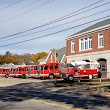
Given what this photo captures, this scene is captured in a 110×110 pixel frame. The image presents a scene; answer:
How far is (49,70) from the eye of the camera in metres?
45.4


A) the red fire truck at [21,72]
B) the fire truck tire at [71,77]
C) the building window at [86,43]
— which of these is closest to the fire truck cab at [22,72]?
the red fire truck at [21,72]

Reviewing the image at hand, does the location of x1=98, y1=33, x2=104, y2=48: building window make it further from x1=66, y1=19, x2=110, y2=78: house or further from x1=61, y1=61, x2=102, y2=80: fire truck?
x1=61, y1=61, x2=102, y2=80: fire truck

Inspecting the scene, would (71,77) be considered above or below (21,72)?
below

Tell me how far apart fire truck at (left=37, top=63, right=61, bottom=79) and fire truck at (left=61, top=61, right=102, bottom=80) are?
323cm

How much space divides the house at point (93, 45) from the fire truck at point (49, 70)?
6238 millimetres

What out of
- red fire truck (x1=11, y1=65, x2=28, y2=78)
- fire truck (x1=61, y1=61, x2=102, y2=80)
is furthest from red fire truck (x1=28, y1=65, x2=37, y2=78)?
fire truck (x1=61, y1=61, x2=102, y2=80)

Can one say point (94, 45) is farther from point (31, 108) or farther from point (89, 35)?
point (31, 108)

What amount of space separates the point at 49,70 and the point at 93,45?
8436 millimetres

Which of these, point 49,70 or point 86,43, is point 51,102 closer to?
point 49,70

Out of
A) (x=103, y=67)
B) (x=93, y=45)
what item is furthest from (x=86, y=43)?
(x=103, y=67)

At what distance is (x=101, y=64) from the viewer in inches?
1843

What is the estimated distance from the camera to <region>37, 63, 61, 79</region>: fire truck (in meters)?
44.3

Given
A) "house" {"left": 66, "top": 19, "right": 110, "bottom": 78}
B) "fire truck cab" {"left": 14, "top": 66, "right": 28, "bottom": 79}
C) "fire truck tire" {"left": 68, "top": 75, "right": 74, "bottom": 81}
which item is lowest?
"fire truck tire" {"left": 68, "top": 75, "right": 74, "bottom": 81}

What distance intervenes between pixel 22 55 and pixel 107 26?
13190 cm
